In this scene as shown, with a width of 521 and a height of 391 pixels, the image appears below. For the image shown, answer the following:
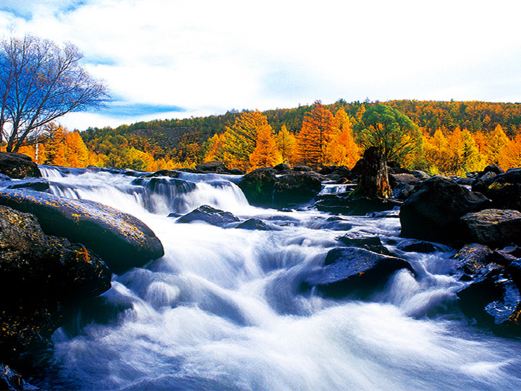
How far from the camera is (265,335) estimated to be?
5.05 meters

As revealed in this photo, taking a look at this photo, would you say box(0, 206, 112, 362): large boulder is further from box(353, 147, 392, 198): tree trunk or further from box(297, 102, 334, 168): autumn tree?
box(297, 102, 334, 168): autumn tree

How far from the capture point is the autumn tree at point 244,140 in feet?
151

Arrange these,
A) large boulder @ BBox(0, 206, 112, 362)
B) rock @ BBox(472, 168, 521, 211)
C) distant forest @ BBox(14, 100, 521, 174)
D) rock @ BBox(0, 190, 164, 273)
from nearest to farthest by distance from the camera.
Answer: large boulder @ BBox(0, 206, 112, 362) < rock @ BBox(0, 190, 164, 273) < rock @ BBox(472, 168, 521, 211) < distant forest @ BBox(14, 100, 521, 174)

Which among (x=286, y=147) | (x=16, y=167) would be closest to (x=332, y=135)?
(x=286, y=147)

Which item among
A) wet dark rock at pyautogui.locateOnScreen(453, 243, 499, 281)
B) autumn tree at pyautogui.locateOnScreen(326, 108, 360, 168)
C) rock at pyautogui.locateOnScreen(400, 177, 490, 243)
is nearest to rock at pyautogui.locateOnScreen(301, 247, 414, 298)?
wet dark rock at pyautogui.locateOnScreen(453, 243, 499, 281)

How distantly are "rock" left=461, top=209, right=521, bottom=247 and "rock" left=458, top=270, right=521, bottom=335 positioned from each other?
1982 millimetres

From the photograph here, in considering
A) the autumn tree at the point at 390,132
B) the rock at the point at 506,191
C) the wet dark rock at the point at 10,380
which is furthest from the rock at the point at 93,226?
the autumn tree at the point at 390,132

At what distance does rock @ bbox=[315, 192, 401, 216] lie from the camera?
592 inches

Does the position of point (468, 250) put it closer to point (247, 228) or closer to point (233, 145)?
point (247, 228)

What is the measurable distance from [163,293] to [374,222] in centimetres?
888

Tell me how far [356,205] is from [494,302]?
33.4 feet

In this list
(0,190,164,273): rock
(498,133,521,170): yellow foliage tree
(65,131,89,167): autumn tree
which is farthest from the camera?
(65,131,89,167): autumn tree

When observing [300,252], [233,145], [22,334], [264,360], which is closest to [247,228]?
[300,252]

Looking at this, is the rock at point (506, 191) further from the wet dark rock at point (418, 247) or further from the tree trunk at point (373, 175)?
the tree trunk at point (373, 175)
